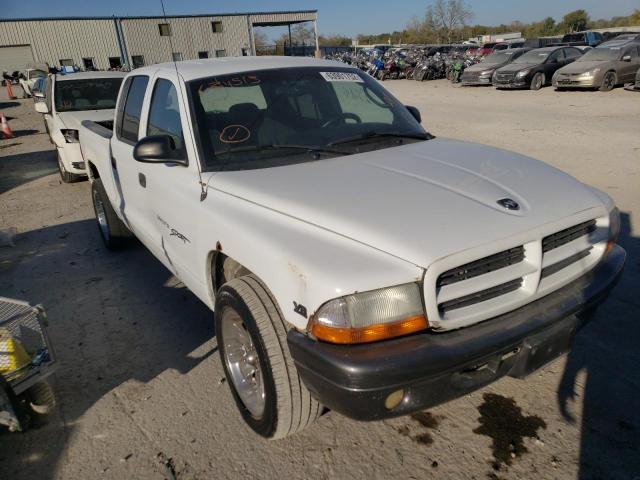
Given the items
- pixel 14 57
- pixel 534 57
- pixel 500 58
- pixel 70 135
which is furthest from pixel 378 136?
pixel 14 57

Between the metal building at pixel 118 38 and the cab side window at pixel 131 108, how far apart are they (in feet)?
126

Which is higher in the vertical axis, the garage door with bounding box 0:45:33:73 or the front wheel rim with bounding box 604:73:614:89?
the garage door with bounding box 0:45:33:73

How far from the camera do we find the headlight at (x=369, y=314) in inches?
72.7

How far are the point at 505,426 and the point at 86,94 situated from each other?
27.9ft

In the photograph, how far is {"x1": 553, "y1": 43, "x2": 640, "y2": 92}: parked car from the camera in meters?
16.0

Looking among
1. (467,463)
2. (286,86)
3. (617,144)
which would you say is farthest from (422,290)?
(617,144)

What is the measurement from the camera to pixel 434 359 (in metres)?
1.83

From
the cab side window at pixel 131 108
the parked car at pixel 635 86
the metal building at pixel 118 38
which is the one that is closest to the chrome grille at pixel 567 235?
the cab side window at pixel 131 108

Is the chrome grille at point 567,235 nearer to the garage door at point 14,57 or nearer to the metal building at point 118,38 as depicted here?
the metal building at point 118,38

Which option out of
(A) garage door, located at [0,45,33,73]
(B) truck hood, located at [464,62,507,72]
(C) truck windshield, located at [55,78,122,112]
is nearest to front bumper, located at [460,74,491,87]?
(B) truck hood, located at [464,62,507,72]

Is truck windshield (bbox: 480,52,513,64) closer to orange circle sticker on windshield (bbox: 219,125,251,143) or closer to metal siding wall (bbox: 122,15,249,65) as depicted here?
orange circle sticker on windshield (bbox: 219,125,251,143)

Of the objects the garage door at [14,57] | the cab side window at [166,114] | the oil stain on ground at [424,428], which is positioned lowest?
the oil stain on ground at [424,428]

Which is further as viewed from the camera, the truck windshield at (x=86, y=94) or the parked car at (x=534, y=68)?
the parked car at (x=534, y=68)

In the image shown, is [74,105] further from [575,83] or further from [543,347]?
[575,83]
